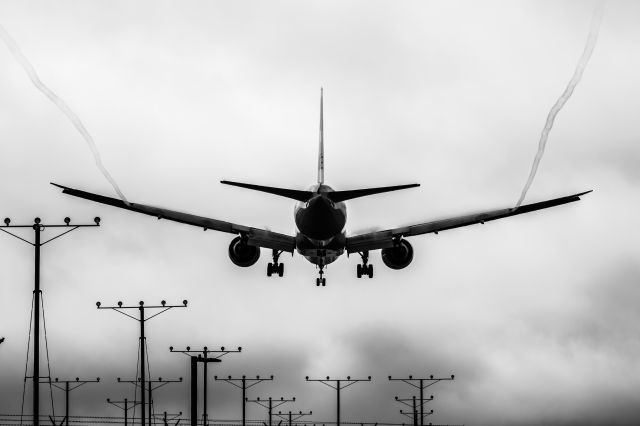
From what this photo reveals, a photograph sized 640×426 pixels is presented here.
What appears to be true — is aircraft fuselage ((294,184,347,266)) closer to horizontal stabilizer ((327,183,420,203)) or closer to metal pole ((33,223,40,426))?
horizontal stabilizer ((327,183,420,203))

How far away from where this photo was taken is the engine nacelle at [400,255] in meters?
67.9

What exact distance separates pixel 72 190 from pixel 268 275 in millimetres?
15181


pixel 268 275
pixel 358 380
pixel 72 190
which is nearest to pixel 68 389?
pixel 358 380

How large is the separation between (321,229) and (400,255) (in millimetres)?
8997

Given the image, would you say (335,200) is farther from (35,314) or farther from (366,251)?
(35,314)

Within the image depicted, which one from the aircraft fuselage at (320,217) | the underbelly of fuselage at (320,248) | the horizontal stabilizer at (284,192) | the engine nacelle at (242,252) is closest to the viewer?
the horizontal stabilizer at (284,192)

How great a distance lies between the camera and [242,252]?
6625cm

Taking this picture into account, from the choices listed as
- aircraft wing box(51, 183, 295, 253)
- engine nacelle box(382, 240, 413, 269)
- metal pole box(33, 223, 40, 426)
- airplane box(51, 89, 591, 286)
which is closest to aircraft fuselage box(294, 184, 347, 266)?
airplane box(51, 89, 591, 286)

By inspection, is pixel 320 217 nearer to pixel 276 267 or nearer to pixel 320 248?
pixel 320 248

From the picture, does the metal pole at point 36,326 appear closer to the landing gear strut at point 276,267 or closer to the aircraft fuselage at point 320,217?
the aircraft fuselage at point 320,217

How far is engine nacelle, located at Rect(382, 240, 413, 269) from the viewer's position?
6794cm

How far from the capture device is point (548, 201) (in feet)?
204

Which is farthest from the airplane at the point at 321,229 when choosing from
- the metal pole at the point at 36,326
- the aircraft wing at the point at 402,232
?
the metal pole at the point at 36,326

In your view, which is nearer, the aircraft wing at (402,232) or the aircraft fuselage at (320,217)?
the aircraft fuselage at (320,217)
